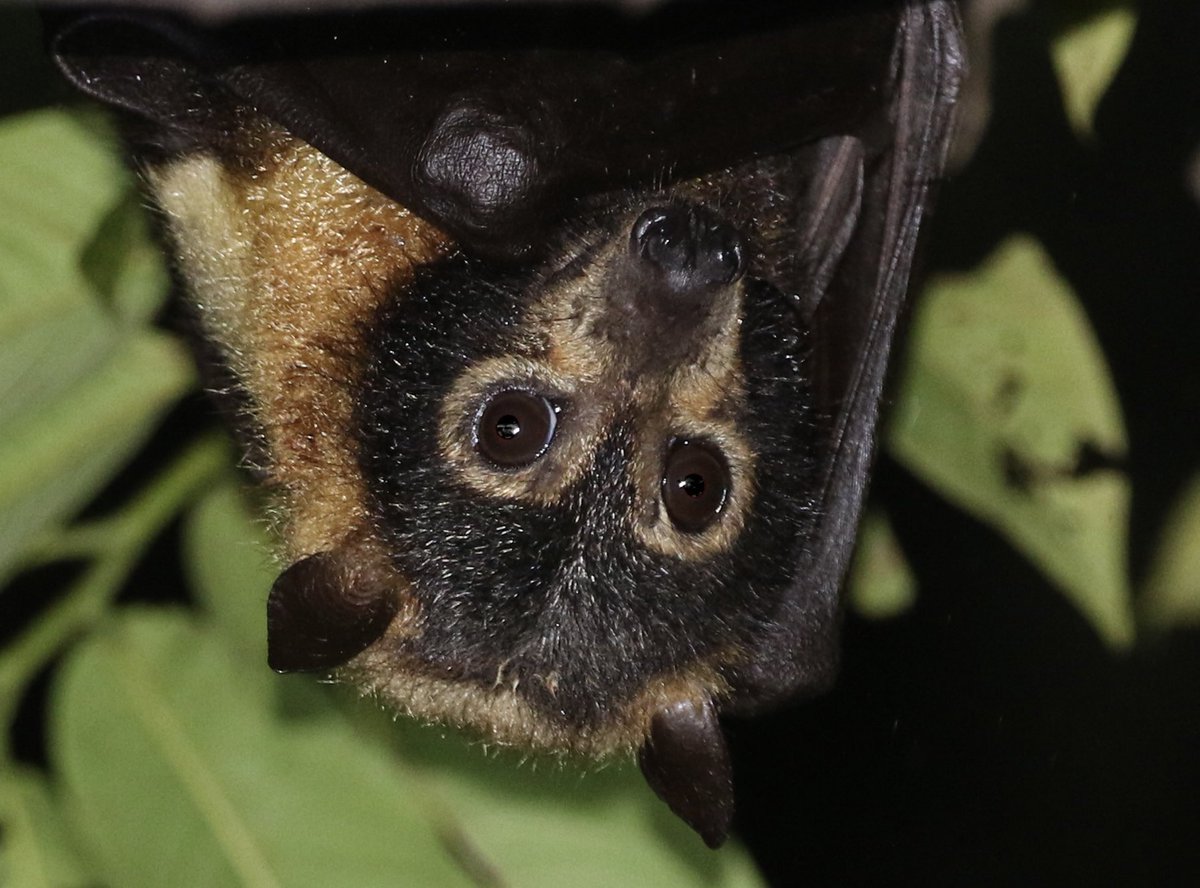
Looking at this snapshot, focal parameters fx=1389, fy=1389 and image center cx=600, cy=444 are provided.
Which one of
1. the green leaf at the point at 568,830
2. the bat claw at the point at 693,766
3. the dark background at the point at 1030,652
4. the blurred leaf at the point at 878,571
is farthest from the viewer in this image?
the blurred leaf at the point at 878,571

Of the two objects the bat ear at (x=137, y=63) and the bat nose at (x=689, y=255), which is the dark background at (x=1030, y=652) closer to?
the bat ear at (x=137, y=63)

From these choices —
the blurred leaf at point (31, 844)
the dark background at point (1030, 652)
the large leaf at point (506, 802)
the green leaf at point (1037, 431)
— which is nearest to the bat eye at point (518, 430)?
the large leaf at point (506, 802)

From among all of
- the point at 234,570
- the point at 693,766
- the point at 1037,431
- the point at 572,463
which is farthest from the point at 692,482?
the point at 234,570

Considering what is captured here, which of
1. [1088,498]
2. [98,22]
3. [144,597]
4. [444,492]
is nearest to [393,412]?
[444,492]

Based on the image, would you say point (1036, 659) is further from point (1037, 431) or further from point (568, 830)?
point (568, 830)

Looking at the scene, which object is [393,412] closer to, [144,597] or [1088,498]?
[144,597]

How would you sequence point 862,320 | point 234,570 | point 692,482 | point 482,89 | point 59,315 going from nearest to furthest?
point 482,89 < point 59,315 < point 692,482 < point 234,570 < point 862,320
